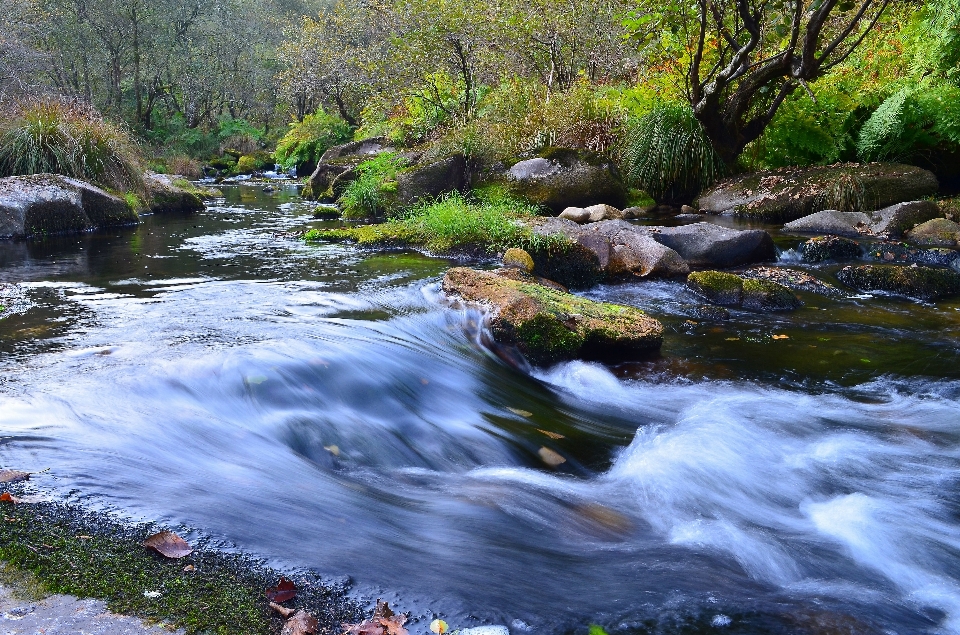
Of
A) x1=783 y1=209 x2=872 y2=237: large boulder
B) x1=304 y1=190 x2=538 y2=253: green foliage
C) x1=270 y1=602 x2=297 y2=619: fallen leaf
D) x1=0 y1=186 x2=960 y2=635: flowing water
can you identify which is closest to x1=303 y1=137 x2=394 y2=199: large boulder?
x1=304 y1=190 x2=538 y2=253: green foliage

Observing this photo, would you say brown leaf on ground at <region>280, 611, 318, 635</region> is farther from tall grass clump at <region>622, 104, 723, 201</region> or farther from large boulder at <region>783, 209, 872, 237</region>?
tall grass clump at <region>622, 104, 723, 201</region>

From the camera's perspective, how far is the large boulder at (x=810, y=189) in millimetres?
11562

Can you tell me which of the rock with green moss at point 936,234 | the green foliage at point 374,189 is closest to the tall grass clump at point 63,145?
the green foliage at point 374,189

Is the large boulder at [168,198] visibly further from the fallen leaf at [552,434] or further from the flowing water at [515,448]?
the fallen leaf at [552,434]

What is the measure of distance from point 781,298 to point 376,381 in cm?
459

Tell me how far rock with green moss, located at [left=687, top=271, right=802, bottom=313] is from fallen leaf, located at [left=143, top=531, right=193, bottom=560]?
6.19 m

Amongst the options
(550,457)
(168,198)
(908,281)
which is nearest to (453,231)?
(908,281)

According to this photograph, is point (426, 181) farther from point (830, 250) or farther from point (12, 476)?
point (12, 476)

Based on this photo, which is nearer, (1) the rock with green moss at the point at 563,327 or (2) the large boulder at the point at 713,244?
(1) the rock with green moss at the point at 563,327

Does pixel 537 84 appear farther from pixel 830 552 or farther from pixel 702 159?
pixel 830 552

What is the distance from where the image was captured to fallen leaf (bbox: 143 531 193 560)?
2.51 m

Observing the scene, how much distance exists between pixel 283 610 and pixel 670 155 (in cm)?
1274

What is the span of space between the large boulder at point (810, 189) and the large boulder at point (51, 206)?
11.1m

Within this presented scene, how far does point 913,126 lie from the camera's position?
1242 cm
